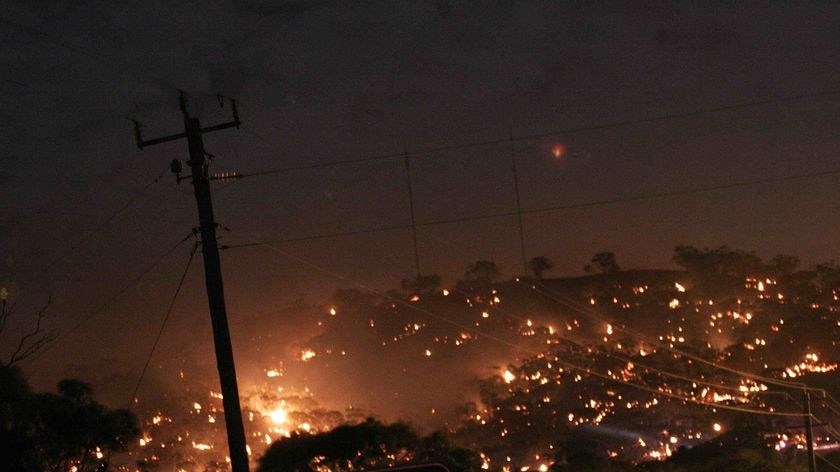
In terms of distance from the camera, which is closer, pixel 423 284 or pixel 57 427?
pixel 57 427

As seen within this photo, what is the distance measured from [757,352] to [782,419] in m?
20.1

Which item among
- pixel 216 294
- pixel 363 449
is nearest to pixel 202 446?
pixel 363 449

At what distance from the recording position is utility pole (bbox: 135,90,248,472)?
884cm

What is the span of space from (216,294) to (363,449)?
10518mm

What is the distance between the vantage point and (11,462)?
12.0 meters

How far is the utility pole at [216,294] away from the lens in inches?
348

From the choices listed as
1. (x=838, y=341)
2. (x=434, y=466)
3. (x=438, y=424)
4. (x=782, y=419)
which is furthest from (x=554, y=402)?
(x=434, y=466)

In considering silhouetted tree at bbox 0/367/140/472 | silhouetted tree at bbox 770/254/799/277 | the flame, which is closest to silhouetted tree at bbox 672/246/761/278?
silhouetted tree at bbox 770/254/799/277

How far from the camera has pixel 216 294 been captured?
9023 millimetres

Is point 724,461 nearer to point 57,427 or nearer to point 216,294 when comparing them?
point 57,427

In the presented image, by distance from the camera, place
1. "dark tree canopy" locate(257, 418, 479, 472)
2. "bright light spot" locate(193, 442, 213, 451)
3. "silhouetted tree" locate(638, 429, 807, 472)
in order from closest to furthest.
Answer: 1. "dark tree canopy" locate(257, 418, 479, 472)
2. "silhouetted tree" locate(638, 429, 807, 472)
3. "bright light spot" locate(193, 442, 213, 451)

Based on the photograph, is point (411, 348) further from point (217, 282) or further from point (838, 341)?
Result: point (217, 282)

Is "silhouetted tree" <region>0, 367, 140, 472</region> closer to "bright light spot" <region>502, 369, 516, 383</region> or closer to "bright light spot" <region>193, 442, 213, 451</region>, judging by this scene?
"bright light spot" <region>193, 442, 213, 451</region>

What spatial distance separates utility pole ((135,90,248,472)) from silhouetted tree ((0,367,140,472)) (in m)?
5.35
